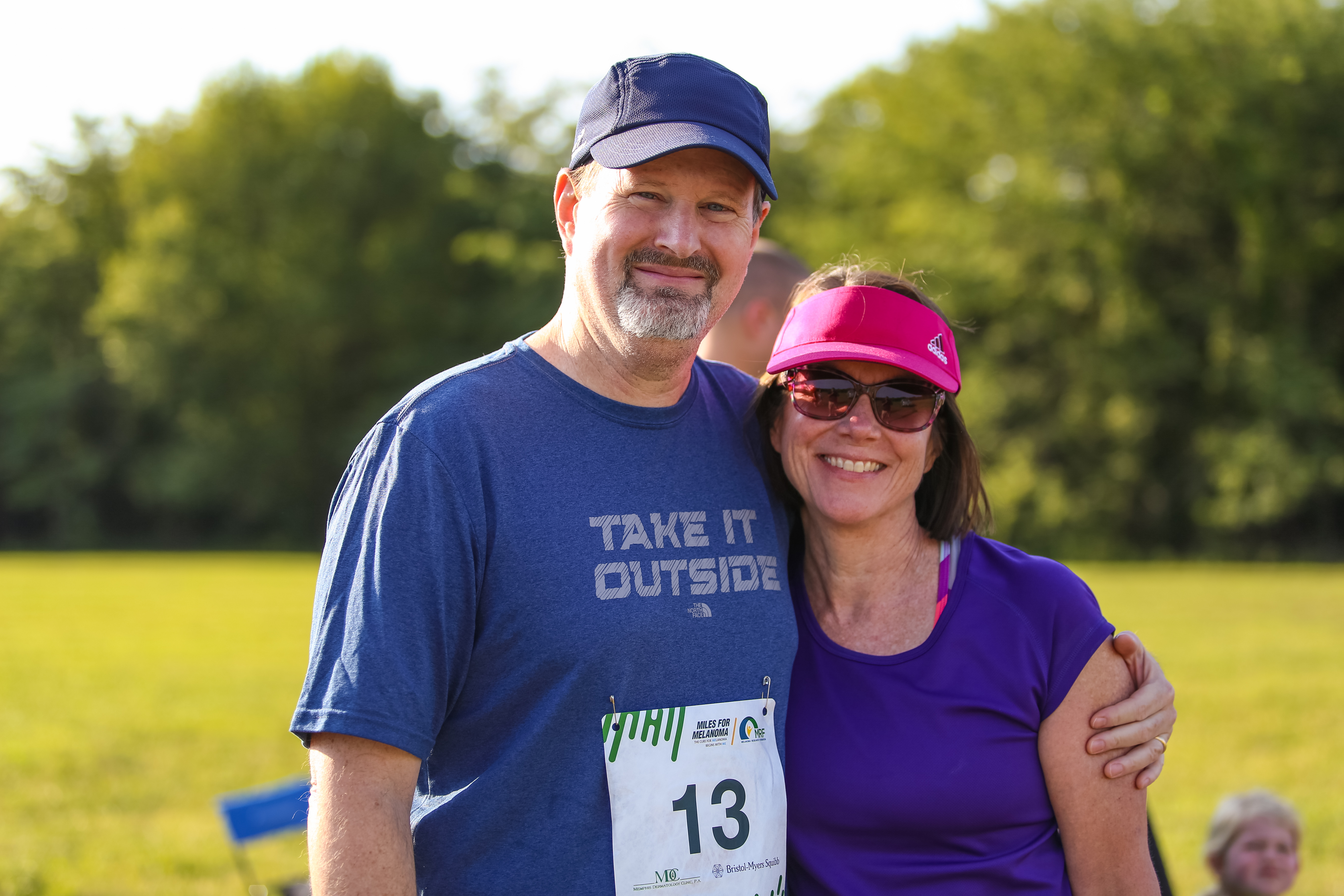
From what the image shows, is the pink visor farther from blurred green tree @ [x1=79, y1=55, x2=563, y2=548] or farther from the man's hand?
blurred green tree @ [x1=79, y1=55, x2=563, y2=548]

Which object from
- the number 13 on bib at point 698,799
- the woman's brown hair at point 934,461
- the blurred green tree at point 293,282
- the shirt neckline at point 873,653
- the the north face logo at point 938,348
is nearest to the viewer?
the number 13 on bib at point 698,799

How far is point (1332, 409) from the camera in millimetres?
26047

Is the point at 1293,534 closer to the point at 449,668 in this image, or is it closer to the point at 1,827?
the point at 1,827

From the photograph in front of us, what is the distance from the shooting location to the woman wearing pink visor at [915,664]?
92.4 inches

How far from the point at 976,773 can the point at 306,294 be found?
4235cm

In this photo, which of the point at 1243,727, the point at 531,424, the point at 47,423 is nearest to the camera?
the point at 531,424

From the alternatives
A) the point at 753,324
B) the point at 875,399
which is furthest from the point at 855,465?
the point at 753,324

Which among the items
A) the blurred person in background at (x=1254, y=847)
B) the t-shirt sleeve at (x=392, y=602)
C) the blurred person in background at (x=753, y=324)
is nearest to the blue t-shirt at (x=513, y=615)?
the t-shirt sleeve at (x=392, y=602)

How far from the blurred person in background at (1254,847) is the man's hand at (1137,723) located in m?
2.12

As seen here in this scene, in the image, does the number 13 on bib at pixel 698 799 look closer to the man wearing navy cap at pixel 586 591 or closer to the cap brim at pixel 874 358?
the man wearing navy cap at pixel 586 591

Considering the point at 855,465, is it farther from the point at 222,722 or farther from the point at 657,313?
the point at 222,722

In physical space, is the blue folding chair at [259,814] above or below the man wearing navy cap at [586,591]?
below

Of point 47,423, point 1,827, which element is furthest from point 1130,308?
point 47,423

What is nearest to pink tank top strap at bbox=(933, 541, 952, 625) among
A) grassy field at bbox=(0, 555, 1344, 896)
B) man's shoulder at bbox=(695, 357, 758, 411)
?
man's shoulder at bbox=(695, 357, 758, 411)
